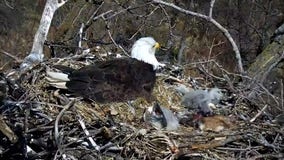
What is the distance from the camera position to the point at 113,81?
4.66 m

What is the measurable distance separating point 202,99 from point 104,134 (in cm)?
127

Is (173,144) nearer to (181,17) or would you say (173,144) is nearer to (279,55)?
(279,55)

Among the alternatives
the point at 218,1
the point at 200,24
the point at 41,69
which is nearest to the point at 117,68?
the point at 41,69

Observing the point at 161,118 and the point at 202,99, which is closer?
the point at 161,118

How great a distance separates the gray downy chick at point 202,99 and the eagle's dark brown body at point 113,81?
390mm

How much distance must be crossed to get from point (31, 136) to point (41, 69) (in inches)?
43.8

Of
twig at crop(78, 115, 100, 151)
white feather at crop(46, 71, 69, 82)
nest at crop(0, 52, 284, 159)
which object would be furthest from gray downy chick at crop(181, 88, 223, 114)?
twig at crop(78, 115, 100, 151)

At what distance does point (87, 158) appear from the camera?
3.77 metres

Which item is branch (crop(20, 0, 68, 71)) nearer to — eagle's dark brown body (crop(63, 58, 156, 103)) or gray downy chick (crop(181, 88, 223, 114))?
eagle's dark brown body (crop(63, 58, 156, 103))

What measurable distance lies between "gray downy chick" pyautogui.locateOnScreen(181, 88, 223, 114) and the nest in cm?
33

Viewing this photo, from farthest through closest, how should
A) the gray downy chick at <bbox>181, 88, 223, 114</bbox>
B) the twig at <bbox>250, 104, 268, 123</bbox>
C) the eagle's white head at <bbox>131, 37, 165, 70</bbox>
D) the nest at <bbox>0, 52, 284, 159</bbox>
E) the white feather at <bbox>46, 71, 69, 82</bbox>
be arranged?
the eagle's white head at <bbox>131, 37, 165, 70</bbox>
the gray downy chick at <bbox>181, 88, 223, 114</bbox>
the white feather at <bbox>46, 71, 69, 82</bbox>
the twig at <bbox>250, 104, 268, 123</bbox>
the nest at <bbox>0, 52, 284, 159</bbox>

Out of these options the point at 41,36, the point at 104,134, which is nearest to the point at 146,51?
the point at 41,36

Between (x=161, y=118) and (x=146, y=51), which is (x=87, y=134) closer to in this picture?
(x=161, y=118)

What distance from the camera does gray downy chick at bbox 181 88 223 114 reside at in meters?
4.91
